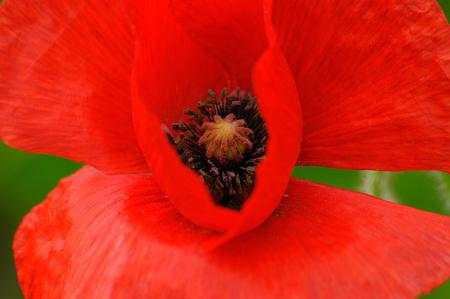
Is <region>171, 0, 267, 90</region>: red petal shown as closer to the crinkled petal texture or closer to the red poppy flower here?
the red poppy flower

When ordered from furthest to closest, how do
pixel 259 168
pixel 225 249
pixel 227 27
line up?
pixel 227 27, pixel 225 249, pixel 259 168

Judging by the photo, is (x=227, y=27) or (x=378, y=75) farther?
(x=227, y=27)

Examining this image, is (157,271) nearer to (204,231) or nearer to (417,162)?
(204,231)

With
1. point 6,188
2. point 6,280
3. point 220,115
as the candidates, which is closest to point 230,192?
point 220,115

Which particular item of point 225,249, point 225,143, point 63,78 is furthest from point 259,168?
point 63,78

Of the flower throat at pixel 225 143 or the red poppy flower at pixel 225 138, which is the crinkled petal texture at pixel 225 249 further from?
the flower throat at pixel 225 143

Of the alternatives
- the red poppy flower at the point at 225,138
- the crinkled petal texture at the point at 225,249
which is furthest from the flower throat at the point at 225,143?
the crinkled petal texture at the point at 225,249

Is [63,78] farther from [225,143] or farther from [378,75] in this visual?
[378,75]
